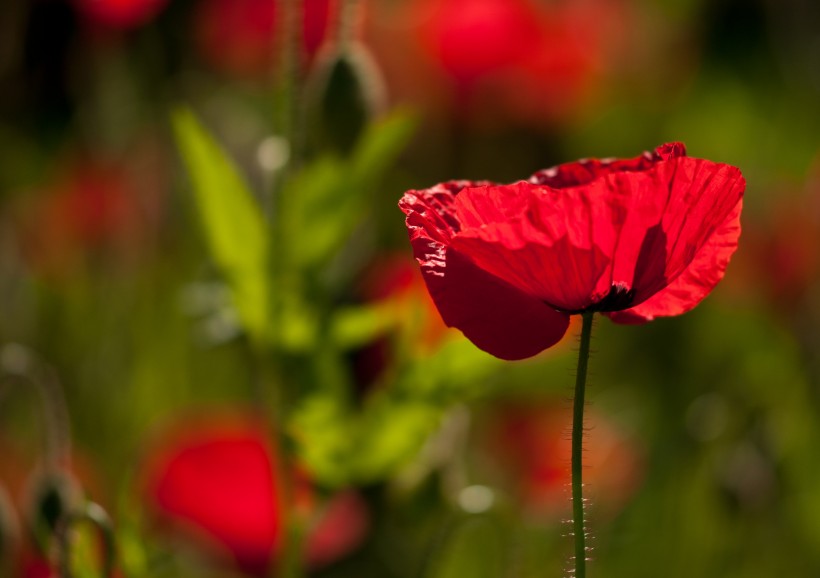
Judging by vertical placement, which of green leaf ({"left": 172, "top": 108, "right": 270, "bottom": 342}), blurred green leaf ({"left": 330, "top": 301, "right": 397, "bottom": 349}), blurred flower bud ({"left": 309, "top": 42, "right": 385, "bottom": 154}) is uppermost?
blurred flower bud ({"left": 309, "top": 42, "right": 385, "bottom": 154})

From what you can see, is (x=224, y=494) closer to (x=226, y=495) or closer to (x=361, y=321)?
(x=226, y=495)

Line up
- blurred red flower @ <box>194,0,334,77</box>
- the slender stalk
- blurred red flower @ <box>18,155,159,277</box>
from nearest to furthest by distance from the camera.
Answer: the slender stalk
blurred red flower @ <box>194,0,334,77</box>
blurred red flower @ <box>18,155,159,277</box>

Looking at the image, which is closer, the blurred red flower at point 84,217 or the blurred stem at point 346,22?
the blurred stem at point 346,22

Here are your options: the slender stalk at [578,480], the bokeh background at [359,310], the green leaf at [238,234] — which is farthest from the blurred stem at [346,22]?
the slender stalk at [578,480]

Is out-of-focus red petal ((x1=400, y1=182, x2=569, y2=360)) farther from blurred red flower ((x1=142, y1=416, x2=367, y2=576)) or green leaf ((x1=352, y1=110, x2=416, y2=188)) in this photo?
blurred red flower ((x1=142, y1=416, x2=367, y2=576))

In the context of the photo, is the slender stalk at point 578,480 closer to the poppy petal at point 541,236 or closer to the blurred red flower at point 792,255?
the poppy petal at point 541,236

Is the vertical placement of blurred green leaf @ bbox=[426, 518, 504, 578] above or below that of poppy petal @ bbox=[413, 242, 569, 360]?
below

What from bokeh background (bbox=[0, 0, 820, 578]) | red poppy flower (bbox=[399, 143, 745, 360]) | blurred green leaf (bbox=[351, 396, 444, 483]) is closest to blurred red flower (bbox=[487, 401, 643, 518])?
bokeh background (bbox=[0, 0, 820, 578])

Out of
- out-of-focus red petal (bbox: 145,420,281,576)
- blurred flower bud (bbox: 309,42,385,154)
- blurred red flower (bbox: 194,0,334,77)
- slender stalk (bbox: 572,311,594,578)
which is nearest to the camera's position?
slender stalk (bbox: 572,311,594,578)

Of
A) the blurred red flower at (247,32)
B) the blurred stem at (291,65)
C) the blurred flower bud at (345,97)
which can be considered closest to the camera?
the blurred stem at (291,65)
